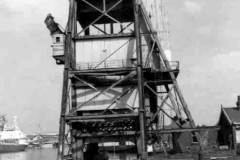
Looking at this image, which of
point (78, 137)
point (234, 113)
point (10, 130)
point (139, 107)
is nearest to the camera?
point (139, 107)

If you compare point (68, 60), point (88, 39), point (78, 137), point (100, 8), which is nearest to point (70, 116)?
point (78, 137)

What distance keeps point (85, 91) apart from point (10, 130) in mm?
138637

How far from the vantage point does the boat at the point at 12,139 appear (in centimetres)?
15319

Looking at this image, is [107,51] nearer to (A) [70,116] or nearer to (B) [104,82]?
(B) [104,82]

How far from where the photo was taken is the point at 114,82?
34.1 metres

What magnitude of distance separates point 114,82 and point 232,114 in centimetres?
2375

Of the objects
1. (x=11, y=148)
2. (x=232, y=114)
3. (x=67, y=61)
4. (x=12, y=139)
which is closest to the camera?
(x=67, y=61)

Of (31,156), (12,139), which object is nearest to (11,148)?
(12,139)

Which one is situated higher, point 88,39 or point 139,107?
point 88,39

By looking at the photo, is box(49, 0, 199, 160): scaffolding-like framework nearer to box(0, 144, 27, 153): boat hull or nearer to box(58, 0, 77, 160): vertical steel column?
box(58, 0, 77, 160): vertical steel column

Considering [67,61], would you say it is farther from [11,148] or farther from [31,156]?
[11,148]

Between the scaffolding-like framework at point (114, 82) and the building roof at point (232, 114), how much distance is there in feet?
52.8

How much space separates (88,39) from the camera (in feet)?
114

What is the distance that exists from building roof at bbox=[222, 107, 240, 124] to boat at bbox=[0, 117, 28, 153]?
11219 cm
